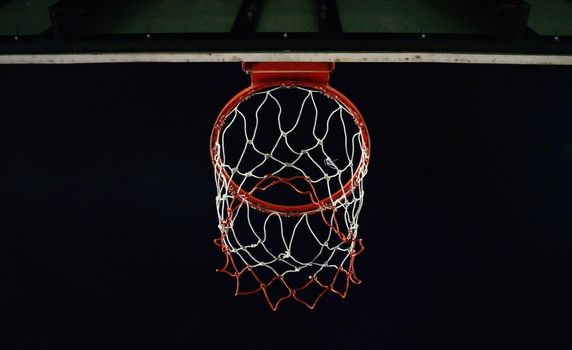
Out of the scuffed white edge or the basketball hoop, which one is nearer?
the scuffed white edge

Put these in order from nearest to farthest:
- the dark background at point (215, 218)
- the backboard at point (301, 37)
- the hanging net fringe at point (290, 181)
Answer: the backboard at point (301, 37) < the hanging net fringe at point (290, 181) < the dark background at point (215, 218)

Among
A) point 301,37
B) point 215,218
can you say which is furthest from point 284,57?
point 215,218

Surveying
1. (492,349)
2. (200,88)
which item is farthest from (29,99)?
(492,349)

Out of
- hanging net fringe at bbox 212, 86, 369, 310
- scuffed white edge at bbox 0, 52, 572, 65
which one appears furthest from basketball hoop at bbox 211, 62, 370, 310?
scuffed white edge at bbox 0, 52, 572, 65

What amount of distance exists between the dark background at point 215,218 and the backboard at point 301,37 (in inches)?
52.0

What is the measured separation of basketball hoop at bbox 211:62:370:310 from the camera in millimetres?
2152

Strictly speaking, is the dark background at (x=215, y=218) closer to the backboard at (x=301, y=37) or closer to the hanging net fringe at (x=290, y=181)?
the hanging net fringe at (x=290, y=181)

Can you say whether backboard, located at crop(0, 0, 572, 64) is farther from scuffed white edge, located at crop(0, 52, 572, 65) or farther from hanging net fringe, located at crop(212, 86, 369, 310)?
hanging net fringe, located at crop(212, 86, 369, 310)

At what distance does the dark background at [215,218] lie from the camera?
326cm

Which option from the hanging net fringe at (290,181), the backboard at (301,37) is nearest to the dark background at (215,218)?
the hanging net fringe at (290,181)

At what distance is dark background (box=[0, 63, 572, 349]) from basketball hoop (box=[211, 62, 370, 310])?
21cm

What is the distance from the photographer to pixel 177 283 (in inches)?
171

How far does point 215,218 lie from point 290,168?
0.80m

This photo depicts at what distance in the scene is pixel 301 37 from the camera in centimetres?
169
